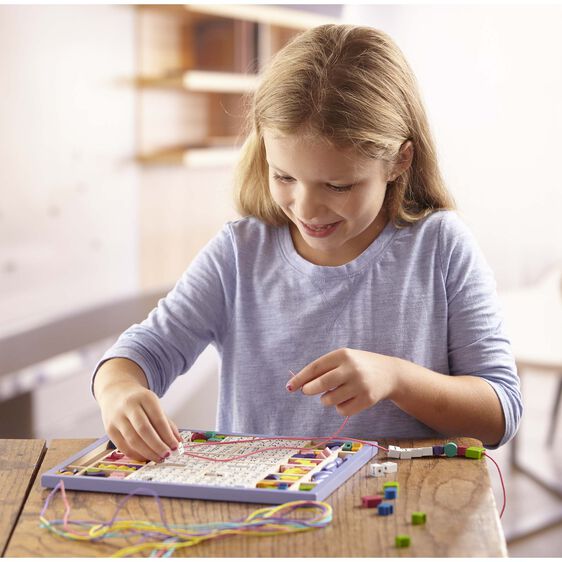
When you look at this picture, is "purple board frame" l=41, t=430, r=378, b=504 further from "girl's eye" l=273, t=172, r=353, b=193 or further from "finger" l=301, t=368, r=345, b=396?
"girl's eye" l=273, t=172, r=353, b=193

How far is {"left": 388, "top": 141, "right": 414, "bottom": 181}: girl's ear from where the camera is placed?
4.10ft

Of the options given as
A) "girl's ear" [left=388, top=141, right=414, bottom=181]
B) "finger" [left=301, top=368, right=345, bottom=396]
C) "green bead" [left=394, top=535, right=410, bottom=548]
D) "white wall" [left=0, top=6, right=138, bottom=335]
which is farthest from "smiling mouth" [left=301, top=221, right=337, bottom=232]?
"white wall" [left=0, top=6, right=138, bottom=335]

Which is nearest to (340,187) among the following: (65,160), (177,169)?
(65,160)

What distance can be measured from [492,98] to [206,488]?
9.07ft

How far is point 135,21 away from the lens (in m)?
2.87

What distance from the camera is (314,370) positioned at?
3.19 feet

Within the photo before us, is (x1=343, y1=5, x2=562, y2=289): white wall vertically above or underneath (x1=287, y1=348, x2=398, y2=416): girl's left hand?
above

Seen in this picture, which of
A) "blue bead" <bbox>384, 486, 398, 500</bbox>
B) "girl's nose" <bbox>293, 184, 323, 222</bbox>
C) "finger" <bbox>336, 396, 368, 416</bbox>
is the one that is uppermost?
"girl's nose" <bbox>293, 184, 323, 222</bbox>

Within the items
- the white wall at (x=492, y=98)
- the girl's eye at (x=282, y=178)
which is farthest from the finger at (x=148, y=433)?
the white wall at (x=492, y=98)

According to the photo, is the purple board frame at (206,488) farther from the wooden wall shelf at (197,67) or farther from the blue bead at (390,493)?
the wooden wall shelf at (197,67)

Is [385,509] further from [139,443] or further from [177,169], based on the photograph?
[177,169]

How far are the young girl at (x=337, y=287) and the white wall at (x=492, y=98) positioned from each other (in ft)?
6.58

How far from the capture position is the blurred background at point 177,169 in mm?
2480

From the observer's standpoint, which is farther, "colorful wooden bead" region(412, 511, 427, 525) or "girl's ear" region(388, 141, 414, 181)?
"girl's ear" region(388, 141, 414, 181)
